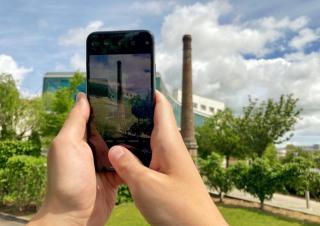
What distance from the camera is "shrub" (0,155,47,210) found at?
12.0 meters

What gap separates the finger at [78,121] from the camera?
6.25 ft

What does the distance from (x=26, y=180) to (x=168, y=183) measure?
11608mm


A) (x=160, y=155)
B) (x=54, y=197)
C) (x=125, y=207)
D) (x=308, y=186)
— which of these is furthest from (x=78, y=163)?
(x=308, y=186)

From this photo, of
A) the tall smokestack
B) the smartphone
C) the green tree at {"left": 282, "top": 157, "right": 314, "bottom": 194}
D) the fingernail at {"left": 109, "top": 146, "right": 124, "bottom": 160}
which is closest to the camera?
the fingernail at {"left": 109, "top": 146, "right": 124, "bottom": 160}

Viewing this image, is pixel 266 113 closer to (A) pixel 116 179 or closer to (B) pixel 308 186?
(B) pixel 308 186

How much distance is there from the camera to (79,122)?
6.44 feet

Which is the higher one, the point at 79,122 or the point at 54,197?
the point at 79,122

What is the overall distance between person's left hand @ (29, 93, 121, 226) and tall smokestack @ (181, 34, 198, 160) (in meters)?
12.5

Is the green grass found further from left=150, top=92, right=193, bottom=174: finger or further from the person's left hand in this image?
left=150, top=92, right=193, bottom=174: finger

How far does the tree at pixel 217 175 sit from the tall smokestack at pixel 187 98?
69 cm

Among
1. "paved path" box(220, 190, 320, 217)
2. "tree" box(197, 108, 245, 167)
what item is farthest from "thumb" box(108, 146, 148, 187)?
"tree" box(197, 108, 245, 167)

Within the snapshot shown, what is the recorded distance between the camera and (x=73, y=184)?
70.5 inches

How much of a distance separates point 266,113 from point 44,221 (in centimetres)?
2709

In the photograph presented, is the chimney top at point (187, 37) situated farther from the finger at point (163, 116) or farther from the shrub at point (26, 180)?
the finger at point (163, 116)
